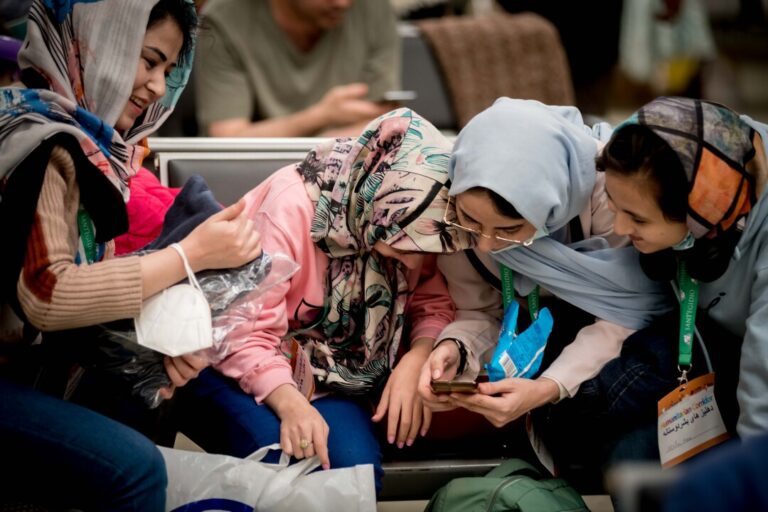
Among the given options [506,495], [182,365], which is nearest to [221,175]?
[182,365]

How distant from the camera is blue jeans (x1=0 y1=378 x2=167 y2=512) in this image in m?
1.49

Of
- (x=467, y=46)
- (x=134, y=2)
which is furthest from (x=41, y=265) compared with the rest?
(x=467, y=46)

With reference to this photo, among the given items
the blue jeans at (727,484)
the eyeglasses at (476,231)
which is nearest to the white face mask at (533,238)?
the eyeglasses at (476,231)

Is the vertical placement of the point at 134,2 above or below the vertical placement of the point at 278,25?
above

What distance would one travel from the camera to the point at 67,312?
144 cm

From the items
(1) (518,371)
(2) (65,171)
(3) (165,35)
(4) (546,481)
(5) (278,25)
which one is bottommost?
(4) (546,481)

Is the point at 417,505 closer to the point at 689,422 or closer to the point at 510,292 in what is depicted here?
the point at 510,292

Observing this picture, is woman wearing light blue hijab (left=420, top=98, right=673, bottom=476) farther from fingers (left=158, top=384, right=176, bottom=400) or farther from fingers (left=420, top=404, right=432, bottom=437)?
fingers (left=158, top=384, right=176, bottom=400)

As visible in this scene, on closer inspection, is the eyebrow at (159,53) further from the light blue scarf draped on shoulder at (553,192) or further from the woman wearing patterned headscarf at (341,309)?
the light blue scarf draped on shoulder at (553,192)

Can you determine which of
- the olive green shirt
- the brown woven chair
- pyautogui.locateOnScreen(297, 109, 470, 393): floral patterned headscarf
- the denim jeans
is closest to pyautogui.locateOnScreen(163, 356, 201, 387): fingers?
pyautogui.locateOnScreen(297, 109, 470, 393): floral patterned headscarf

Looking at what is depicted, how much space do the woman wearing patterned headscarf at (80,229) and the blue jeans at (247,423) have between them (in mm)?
189

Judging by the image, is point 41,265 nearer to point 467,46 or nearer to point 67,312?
point 67,312

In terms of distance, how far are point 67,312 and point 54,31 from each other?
1.68 ft

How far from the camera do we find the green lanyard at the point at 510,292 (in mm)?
1879
